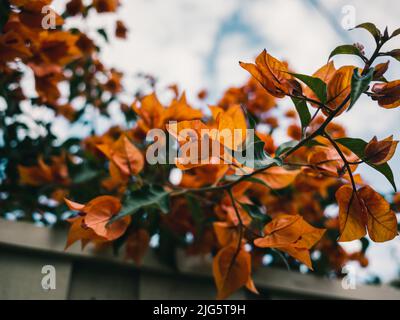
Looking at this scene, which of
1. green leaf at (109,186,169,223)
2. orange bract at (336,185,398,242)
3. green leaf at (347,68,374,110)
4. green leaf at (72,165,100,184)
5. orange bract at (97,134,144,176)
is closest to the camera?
green leaf at (347,68,374,110)

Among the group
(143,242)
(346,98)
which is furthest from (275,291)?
(346,98)

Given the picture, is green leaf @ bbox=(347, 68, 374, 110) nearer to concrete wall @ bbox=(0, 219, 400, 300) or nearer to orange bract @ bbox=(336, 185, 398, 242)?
orange bract @ bbox=(336, 185, 398, 242)

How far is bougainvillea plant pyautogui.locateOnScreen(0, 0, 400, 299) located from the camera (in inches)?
21.9

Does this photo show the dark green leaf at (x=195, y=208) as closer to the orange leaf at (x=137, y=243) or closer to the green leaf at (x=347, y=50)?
the orange leaf at (x=137, y=243)

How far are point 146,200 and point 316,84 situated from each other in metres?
0.35

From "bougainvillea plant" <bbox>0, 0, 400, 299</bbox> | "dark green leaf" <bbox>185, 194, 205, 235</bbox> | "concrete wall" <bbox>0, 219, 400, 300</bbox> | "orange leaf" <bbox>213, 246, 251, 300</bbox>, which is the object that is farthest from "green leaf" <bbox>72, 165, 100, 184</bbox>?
"orange leaf" <bbox>213, 246, 251, 300</bbox>

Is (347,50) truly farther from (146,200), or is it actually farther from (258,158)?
(146,200)

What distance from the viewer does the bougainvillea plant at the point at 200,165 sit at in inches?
21.9

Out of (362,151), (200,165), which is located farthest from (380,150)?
(200,165)

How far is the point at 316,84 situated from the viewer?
1.75ft

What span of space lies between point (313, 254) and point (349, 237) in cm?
68

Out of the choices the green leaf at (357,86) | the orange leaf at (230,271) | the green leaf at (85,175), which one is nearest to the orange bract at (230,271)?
the orange leaf at (230,271)

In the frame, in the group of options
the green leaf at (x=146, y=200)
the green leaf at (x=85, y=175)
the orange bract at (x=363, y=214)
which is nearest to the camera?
the orange bract at (x=363, y=214)
